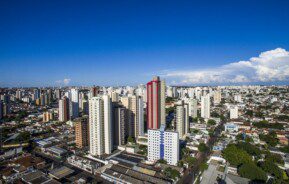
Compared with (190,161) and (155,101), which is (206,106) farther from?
(190,161)

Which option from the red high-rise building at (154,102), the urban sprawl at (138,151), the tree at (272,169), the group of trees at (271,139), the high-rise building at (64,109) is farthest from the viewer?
the high-rise building at (64,109)

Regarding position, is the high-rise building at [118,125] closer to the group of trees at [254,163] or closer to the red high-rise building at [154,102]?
the red high-rise building at [154,102]

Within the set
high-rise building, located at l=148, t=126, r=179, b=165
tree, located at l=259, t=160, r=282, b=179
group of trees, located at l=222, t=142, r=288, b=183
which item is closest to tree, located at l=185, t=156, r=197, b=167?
high-rise building, located at l=148, t=126, r=179, b=165

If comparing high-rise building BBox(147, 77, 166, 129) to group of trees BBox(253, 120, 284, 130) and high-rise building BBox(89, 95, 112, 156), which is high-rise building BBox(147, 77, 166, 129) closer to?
high-rise building BBox(89, 95, 112, 156)

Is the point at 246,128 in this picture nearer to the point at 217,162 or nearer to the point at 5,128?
the point at 217,162

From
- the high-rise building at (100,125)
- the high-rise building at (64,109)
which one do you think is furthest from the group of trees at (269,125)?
the high-rise building at (64,109)

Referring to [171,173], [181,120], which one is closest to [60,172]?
[171,173]

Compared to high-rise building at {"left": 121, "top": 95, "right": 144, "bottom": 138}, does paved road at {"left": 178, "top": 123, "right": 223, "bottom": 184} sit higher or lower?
lower
